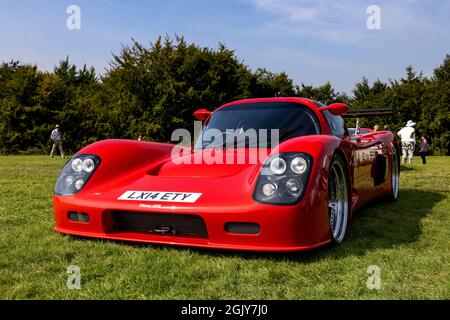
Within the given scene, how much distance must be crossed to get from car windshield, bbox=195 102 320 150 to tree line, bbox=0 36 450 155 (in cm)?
1826

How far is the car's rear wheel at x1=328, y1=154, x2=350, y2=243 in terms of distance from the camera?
134 inches

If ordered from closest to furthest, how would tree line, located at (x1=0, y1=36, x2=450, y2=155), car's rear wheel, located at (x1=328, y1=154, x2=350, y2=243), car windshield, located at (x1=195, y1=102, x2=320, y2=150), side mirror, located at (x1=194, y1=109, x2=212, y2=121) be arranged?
car's rear wheel, located at (x1=328, y1=154, x2=350, y2=243) → car windshield, located at (x1=195, y1=102, x2=320, y2=150) → side mirror, located at (x1=194, y1=109, x2=212, y2=121) → tree line, located at (x1=0, y1=36, x2=450, y2=155)

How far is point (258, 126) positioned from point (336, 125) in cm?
88

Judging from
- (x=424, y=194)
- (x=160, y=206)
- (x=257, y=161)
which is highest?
(x=257, y=161)

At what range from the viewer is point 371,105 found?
27891mm

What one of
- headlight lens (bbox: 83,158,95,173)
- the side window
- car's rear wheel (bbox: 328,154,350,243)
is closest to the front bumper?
car's rear wheel (bbox: 328,154,350,243)

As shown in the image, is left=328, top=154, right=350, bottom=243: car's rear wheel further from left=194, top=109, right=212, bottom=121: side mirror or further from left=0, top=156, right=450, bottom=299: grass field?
left=194, top=109, right=212, bottom=121: side mirror

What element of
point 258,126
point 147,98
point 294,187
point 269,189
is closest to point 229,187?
point 269,189

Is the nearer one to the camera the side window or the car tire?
the side window

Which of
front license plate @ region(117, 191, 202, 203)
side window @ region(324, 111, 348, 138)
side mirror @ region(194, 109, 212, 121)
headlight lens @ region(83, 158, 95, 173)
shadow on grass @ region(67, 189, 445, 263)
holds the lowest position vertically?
shadow on grass @ region(67, 189, 445, 263)

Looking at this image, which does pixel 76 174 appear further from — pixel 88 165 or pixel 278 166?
pixel 278 166
